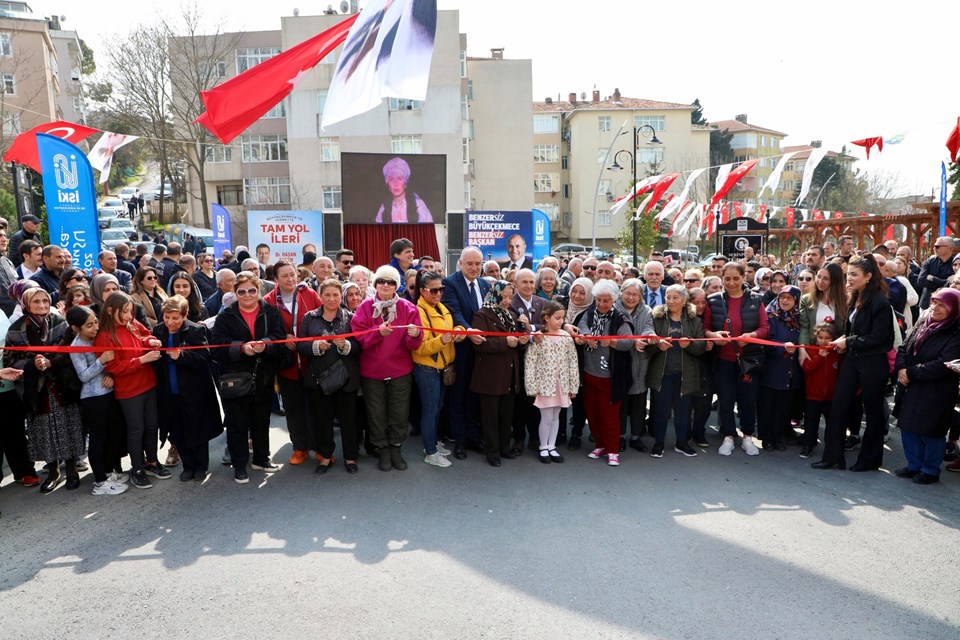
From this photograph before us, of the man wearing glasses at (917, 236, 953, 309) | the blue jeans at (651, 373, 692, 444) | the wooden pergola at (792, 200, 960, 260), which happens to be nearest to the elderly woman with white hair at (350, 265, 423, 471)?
the blue jeans at (651, 373, 692, 444)

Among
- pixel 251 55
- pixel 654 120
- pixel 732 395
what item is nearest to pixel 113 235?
pixel 251 55

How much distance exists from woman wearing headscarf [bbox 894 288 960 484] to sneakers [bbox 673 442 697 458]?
1871mm

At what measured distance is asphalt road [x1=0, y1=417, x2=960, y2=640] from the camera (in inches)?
146

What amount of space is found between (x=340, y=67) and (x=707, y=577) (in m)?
6.22

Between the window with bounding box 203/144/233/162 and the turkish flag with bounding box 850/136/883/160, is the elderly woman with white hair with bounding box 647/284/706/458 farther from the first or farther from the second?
the window with bounding box 203/144/233/162

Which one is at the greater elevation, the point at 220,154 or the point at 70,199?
the point at 220,154

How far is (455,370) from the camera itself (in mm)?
6809

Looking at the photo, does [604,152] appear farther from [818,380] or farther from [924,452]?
[924,452]

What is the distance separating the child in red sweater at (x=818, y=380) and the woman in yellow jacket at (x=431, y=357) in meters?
3.73

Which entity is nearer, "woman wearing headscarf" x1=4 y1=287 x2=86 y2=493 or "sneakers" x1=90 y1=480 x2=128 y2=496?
"woman wearing headscarf" x1=4 y1=287 x2=86 y2=493

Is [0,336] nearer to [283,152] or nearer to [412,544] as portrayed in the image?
[412,544]

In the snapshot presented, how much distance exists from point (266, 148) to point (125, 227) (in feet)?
37.2

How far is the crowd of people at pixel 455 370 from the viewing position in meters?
5.66

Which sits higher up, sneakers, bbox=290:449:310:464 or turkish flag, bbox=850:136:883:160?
turkish flag, bbox=850:136:883:160
